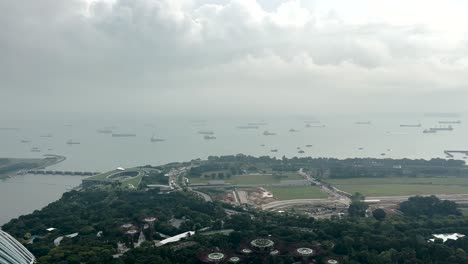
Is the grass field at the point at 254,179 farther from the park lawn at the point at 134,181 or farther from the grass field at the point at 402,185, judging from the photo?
the park lawn at the point at 134,181

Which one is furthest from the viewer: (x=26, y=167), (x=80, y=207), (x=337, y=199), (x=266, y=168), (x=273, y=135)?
(x=273, y=135)

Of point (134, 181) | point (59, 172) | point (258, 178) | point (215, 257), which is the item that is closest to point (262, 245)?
point (215, 257)

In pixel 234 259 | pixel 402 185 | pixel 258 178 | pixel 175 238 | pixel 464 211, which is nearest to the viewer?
pixel 234 259

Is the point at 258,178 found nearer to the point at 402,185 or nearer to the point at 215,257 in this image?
the point at 402,185

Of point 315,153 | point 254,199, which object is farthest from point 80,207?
point 315,153

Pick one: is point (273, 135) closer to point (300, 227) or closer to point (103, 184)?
point (103, 184)

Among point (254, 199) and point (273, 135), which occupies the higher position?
point (273, 135)
